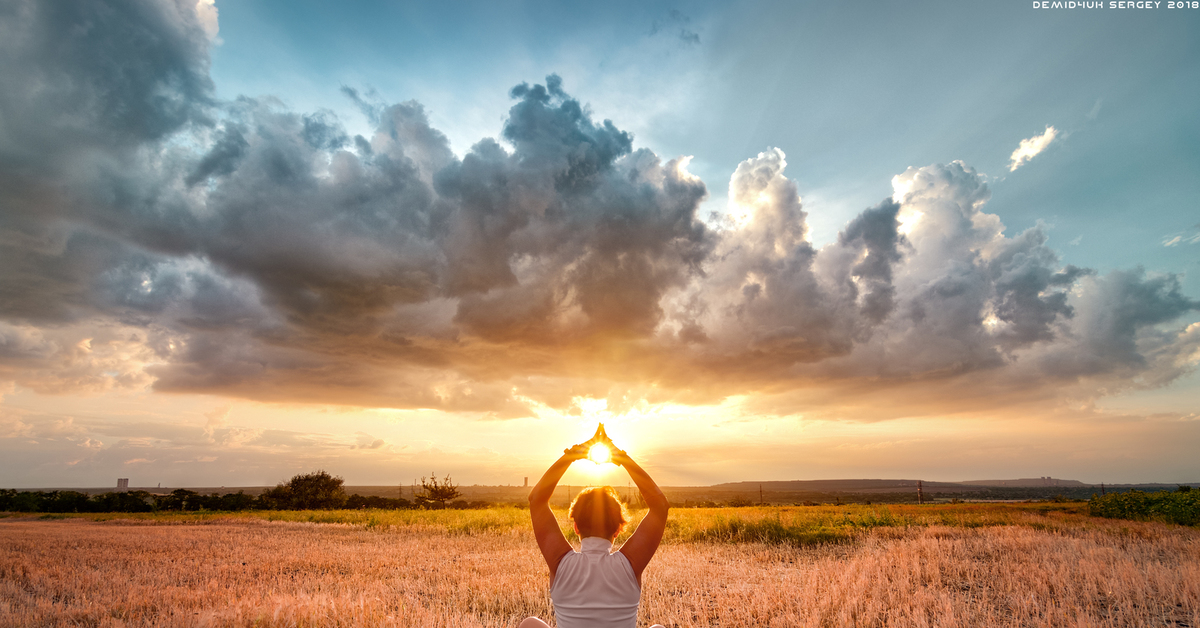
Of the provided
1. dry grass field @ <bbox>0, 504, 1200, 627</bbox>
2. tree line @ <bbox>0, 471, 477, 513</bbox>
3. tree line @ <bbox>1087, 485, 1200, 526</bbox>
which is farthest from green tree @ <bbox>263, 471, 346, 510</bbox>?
tree line @ <bbox>1087, 485, 1200, 526</bbox>

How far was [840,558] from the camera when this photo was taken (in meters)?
16.6

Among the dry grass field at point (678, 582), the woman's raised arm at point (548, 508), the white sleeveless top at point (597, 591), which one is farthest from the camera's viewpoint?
the dry grass field at point (678, 582)

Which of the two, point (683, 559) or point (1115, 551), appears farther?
point (683, 559)

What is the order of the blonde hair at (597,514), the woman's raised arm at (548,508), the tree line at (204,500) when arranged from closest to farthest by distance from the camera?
1. the blonde hair at (597,514)
2. the woman's raised arm at (548,508)
3. the tree line at (204,500)

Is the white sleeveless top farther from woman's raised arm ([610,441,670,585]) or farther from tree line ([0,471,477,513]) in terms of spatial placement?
tree line ([0,471,477,513])

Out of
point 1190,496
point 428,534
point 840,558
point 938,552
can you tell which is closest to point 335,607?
point 840,558

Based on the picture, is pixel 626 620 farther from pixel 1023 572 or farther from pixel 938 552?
pixel 938 552

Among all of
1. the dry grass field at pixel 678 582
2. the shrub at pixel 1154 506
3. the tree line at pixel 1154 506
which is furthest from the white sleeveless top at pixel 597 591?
the shrub at pixel 1154 506

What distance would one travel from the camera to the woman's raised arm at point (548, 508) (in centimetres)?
408

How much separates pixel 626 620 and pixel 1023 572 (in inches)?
535

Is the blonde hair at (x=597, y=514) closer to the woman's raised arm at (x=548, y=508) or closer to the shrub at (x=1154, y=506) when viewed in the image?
the woman's raised arm at (x=548, y=508)

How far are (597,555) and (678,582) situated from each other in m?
10.6

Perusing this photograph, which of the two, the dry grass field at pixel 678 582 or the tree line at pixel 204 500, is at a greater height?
the dry grass field at pixel 678 582

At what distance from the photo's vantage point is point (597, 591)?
382 cm
